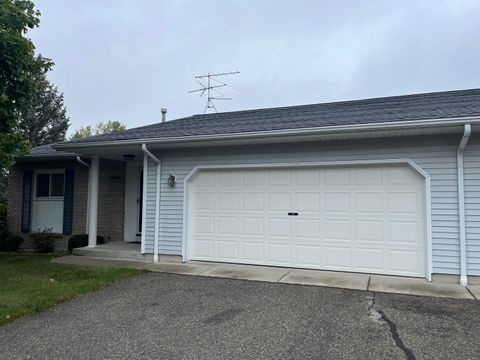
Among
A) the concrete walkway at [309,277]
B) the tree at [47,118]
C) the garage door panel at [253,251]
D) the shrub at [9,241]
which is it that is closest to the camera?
the concrete walkway at [309,277]

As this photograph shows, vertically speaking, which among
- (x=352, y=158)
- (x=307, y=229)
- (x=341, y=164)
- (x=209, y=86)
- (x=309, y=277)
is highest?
(x=209, y=86)

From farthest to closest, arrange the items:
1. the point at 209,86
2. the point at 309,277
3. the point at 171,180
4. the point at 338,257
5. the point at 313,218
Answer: the point at 209,86, the point at 171,180, the point at 313,218, the point at 338,257, the point at 309,277

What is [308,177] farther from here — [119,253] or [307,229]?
[119,253]

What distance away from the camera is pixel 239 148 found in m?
7.88

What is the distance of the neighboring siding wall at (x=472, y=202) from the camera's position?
6125 millimetres

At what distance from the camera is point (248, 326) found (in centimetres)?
429

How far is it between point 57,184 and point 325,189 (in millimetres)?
8627

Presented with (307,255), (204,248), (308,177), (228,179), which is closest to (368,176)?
(308,177)

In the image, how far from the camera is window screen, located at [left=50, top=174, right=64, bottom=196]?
11.6 meters

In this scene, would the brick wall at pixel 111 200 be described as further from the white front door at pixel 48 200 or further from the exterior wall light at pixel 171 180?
the exterior wall light at pixel 171 180

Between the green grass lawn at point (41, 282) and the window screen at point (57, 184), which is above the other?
the window screen at point (57, 184)

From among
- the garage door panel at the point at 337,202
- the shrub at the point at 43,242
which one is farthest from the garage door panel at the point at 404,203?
the shrub at the point at 43,242

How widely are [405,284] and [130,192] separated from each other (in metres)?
7.49

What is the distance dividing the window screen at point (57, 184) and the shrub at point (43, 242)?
1.28 m
